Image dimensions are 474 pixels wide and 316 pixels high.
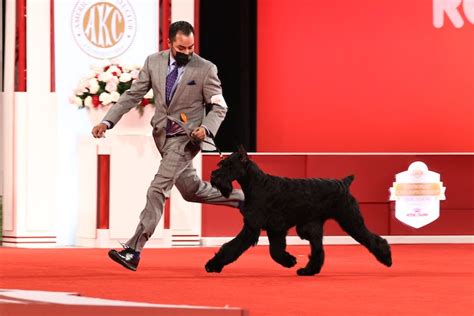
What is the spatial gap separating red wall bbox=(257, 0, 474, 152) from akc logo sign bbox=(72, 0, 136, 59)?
1.30 m

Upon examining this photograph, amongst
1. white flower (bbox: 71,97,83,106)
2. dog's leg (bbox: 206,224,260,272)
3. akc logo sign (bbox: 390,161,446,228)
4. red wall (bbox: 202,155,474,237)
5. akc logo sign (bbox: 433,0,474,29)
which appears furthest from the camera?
akc logo sign (bbox: 433,0,474,29)

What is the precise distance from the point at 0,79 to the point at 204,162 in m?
1.72

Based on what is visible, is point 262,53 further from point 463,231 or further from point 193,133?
point 193,133

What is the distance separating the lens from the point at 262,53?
10.3 meters

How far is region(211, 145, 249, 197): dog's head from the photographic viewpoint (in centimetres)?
636

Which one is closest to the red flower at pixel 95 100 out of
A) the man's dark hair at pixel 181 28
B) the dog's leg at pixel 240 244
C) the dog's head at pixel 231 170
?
the man's dark hair at pixel 181 28

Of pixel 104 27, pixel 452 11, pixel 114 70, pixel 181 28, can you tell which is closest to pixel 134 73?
pixel 114 70

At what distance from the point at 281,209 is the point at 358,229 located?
0.47 metres

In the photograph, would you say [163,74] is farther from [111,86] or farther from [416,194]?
[416,194]

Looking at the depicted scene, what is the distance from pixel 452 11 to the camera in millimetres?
10609

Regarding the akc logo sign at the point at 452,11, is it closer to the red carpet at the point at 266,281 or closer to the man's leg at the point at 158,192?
the red carpet at the point at 266,281

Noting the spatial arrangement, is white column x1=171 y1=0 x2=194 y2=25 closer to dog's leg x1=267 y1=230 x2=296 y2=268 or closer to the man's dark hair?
the man's dark hair

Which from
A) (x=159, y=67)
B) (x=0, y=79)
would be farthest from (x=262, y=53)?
(x=159, y=67)

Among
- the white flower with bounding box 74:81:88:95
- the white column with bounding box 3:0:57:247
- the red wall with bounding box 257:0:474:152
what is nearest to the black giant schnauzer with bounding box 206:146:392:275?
the white flower with bounding box 74:81:88:95
